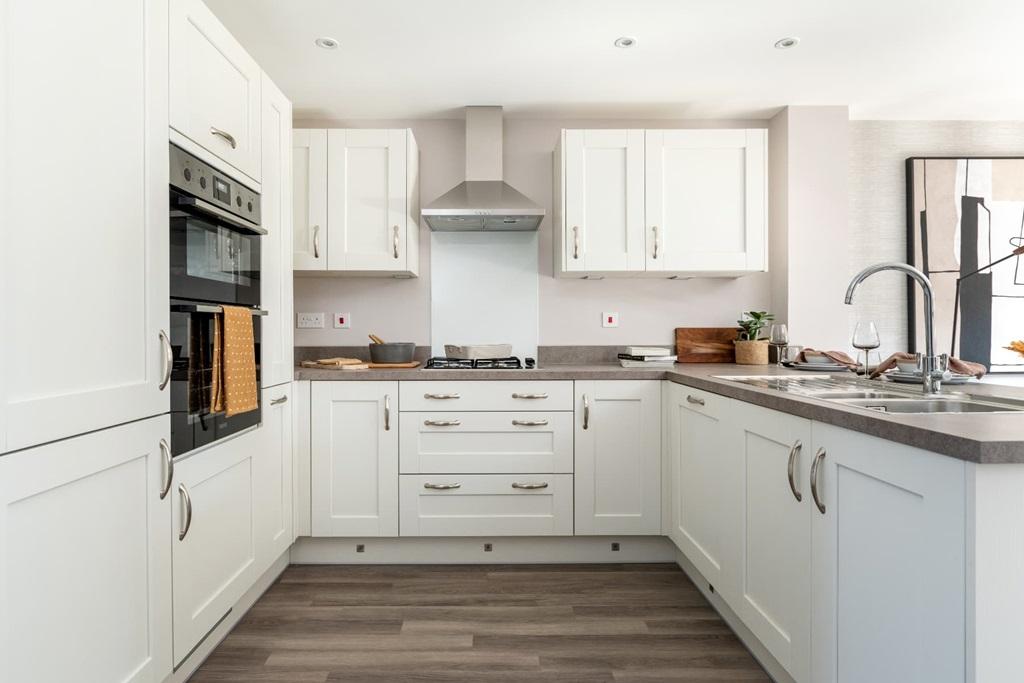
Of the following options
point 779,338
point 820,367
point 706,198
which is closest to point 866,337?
point 820,367

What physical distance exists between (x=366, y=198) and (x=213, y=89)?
116 cm

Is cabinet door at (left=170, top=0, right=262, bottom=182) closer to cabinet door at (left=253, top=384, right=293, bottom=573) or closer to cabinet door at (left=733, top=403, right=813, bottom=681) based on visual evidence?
cabinet door at (left=253, top=384, right=293, bottom=573)

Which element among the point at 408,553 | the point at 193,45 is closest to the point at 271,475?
the point at 408,553

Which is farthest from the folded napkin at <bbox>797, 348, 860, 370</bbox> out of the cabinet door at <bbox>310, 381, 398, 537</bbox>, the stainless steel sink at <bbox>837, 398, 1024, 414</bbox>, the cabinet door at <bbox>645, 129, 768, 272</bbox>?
the cabinet door at <bbox>310, 381, 398, 537</bbox>

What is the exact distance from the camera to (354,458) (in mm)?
2656

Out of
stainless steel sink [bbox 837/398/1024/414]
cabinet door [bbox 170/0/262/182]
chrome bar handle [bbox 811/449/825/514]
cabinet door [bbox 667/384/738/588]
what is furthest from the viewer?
cabinet door [bbox 667/384/738/588]

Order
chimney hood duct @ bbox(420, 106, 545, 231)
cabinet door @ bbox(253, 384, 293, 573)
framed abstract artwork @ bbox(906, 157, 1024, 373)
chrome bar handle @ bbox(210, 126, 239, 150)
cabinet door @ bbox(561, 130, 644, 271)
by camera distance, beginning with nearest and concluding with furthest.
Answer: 1. chrome bar handle @ bbox(210, 126, 239, 150)
2. cabinet door @ bbox(253, 384, 293, 573)
3. chimney hood duct @ bbox(420, 106, 545, 231)
4. cabinet door @ bbox(561, 130, 644, 271)
5. framed abstract artwork @ bbox(906, 157, 1024, 373)

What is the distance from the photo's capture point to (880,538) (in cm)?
118

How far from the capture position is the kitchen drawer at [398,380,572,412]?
2.67 m

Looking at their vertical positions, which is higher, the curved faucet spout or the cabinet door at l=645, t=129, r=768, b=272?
the cabinet door at l=645, t=129, r=768, b=272

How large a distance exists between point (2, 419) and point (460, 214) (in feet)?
6.85

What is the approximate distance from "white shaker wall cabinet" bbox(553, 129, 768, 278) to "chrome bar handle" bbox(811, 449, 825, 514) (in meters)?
1.72

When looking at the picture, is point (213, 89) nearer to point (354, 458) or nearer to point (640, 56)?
point (354, 458)

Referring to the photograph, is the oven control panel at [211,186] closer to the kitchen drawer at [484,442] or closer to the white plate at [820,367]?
the kitchen drawer at [484,442]
